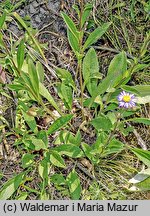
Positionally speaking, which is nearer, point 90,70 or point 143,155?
point 143,155

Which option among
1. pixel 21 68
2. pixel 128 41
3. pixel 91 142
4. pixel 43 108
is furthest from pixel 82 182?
pixel 128 41

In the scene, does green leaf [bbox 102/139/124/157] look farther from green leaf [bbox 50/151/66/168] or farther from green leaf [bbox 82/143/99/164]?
green leaf [bbox 50/151/66/168]

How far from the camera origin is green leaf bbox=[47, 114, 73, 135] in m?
1.79

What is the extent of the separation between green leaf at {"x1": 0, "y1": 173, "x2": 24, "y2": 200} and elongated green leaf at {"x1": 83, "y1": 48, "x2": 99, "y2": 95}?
1.60ft

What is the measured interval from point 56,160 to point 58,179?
0.35ft

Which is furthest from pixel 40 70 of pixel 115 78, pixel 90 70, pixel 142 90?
pixel 142 90

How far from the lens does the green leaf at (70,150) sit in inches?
72.9

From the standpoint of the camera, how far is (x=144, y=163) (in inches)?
73.1

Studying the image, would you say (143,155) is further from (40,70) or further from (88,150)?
(40,70)

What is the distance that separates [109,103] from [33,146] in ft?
1.30

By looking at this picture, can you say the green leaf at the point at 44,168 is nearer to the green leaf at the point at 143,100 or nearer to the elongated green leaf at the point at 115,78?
the elongated green leaf at the point at 115,78

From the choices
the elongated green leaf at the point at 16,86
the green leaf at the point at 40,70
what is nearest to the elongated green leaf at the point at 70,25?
the green leaf at the point at 40,70

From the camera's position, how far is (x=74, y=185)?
188 cm

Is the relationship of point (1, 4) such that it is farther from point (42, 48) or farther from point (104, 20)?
point (104, 20)
